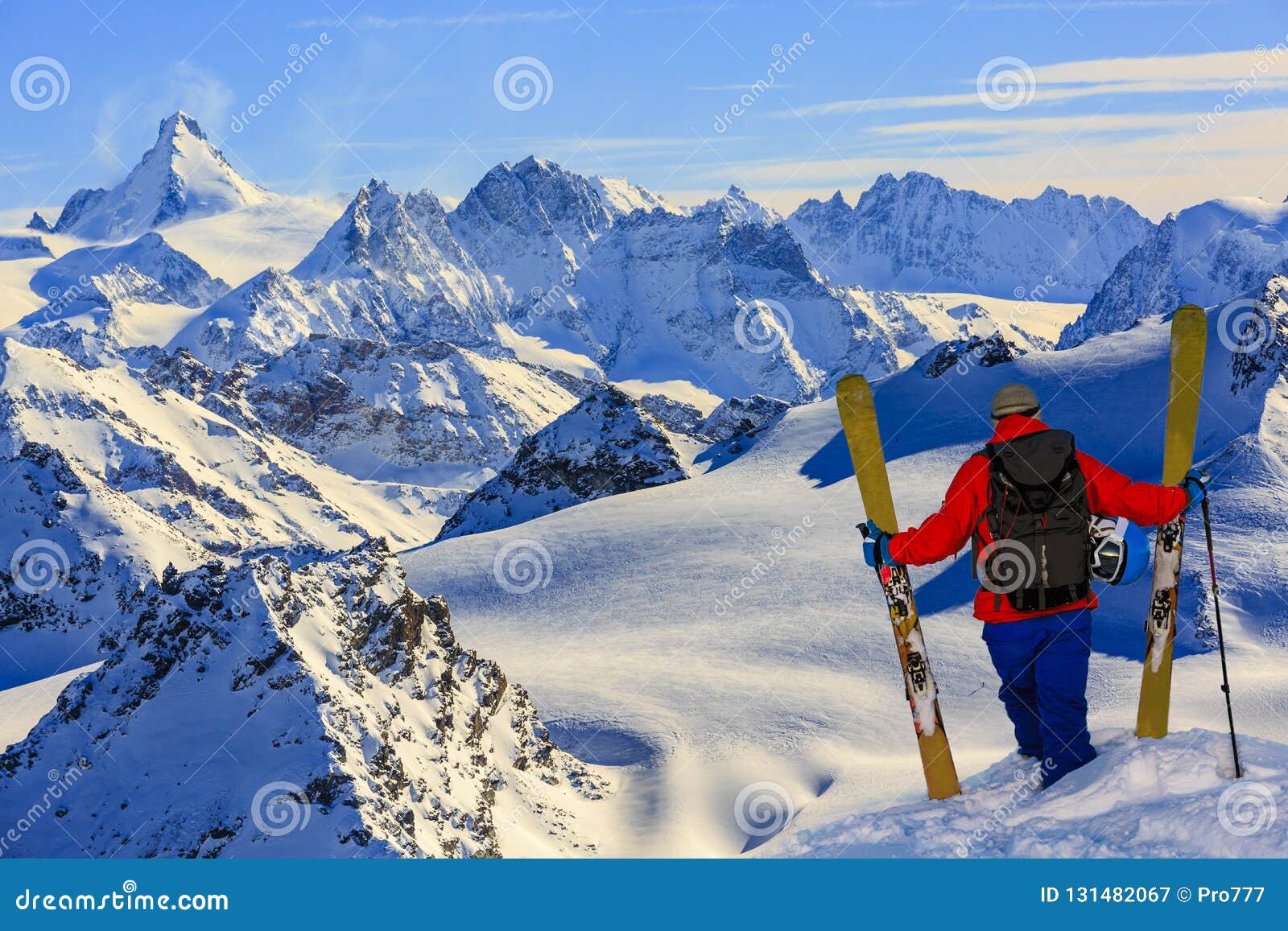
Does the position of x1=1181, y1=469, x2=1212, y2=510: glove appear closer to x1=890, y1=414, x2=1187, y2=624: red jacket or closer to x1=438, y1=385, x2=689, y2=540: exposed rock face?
x1=890, y1=414, x2=1187, y2=624: red jacket

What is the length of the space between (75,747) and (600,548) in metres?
31.6

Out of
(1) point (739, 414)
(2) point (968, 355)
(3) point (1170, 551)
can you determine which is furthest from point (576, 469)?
(3) point (1170, 551)

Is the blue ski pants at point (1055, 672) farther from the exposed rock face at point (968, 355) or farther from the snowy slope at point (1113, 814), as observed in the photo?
the exposed rock face at point (968, 355)

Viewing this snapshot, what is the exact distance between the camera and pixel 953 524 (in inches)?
318

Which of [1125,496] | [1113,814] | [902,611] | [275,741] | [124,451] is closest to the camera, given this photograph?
[1113,814]

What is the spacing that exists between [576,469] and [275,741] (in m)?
69.4

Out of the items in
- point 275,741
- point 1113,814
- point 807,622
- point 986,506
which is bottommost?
point 807,622

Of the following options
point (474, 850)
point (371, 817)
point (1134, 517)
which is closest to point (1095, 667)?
point (474, 850)

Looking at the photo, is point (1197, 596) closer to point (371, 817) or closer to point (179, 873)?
point (371, 817)

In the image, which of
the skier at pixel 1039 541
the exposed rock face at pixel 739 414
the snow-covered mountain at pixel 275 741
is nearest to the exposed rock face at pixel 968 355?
the snow-covered mountain at pixel 275 741

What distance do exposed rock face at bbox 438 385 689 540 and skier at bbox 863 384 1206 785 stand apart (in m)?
75.5

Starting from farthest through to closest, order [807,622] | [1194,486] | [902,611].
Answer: [807,622] < [902,611] < [1194,486]

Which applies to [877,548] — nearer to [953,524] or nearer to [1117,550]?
[953,524]

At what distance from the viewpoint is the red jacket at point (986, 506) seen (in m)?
8.08
